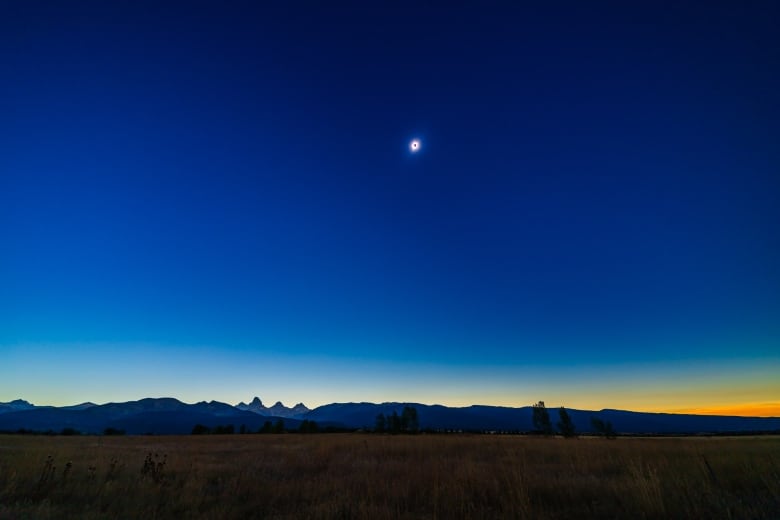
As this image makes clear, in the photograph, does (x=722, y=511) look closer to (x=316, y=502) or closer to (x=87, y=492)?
(x=316, y=502)

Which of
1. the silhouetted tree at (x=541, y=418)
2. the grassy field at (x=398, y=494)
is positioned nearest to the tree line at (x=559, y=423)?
the silhouetted tree at (x=541, y=418)

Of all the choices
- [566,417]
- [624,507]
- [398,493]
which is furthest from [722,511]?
[566,417]

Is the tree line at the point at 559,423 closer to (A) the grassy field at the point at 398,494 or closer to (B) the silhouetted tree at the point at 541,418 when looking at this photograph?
(B) the silhouetted tree at the point at 541,418

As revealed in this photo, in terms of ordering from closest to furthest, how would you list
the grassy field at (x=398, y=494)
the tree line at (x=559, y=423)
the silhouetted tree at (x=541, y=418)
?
the grassy field at (x=398, y=494) < the tree line at (x=559, y=423) < the silhouetted tree at (x=541, y=418)

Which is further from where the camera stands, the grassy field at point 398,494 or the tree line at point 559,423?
the tree line at point 559,423

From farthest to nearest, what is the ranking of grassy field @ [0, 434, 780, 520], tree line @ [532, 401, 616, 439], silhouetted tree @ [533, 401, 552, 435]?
silhouetted tree @ [533, 401, 552, 435] < tree line @ [532, 401, 616, 439] < grassy field @ [0, 434, 780, 520]

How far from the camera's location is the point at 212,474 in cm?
1047

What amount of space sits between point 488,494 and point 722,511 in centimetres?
377

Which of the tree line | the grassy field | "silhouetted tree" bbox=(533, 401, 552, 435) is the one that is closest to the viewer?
the grassy field

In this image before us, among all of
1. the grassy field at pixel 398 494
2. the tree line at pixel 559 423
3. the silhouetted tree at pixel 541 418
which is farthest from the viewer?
the silhouetted tree at pixel 541 418

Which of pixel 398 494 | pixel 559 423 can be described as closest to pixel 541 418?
pixel 559 423

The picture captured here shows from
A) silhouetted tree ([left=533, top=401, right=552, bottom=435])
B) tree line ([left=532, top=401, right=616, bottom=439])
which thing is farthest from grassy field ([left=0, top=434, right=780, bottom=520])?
silhouetted tree ([left=533, top=401, right=552, bottom=435])

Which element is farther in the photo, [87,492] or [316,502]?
[87,492]

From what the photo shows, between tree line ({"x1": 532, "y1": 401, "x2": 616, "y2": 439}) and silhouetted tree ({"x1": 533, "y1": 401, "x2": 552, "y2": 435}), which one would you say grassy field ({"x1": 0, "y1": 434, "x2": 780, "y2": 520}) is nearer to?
tree line ({"x1": 532, "y1": 401, "x2": 616, "y2": 439})
